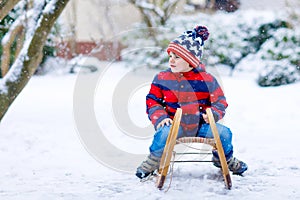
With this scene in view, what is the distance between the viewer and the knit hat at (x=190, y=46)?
3195 millimetres

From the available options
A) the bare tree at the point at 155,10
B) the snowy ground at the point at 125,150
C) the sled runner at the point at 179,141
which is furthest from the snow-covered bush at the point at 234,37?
the sled runner at the point at 179,141

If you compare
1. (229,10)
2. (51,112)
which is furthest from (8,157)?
(229,10)

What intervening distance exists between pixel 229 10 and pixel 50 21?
8.59m

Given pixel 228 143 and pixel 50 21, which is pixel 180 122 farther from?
pixel 50 21

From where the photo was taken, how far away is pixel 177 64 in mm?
3209

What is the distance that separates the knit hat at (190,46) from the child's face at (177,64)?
0.09 ft

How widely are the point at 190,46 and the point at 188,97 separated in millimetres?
332

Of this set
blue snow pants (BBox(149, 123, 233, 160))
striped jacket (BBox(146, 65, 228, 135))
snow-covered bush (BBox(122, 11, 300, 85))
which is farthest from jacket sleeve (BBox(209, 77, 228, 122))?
snow-covered bush (BBox(122, 11, 300, 85))

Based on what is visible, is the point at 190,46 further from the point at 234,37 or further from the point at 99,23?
the point at 99,23

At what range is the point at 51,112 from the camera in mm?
7371

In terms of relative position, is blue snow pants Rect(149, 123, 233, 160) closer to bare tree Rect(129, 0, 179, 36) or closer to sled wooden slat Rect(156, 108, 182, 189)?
sled wooden slat Rect(156, 108, 182, 189)

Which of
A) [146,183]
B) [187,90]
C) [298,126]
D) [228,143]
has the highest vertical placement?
[187,90]

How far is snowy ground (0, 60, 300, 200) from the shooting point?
10.6 ft

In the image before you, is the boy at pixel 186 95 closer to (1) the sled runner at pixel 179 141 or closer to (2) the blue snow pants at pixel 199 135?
(2) the blue snow pants at pixel 199 135
